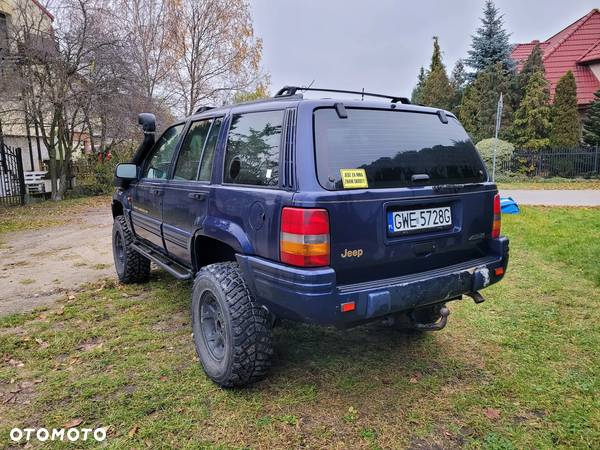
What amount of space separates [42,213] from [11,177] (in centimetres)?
311

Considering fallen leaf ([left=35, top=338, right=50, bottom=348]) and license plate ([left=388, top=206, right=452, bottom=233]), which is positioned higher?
license plate ([left=388, top=206, right=452, bottom=233])

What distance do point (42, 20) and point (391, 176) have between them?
14139 mm

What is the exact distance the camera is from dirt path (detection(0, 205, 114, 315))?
188 inches

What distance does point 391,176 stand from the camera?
8.30ft

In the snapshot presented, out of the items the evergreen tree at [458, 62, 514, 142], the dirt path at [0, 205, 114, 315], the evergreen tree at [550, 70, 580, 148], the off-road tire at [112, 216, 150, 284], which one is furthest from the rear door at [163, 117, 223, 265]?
the evergreen tree at [550, 70, 580, 148]

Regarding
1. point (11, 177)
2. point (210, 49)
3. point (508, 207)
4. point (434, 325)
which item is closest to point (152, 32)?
point (210, 49)

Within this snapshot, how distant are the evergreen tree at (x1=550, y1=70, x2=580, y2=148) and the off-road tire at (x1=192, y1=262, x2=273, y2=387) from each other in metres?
21.2

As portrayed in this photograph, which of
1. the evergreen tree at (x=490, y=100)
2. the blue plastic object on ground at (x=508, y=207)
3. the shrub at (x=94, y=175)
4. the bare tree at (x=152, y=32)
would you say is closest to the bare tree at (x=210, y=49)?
the bare tree at (x=152, y=32)

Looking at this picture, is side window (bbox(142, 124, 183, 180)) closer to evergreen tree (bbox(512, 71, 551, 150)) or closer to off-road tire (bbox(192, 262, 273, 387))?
off-road tire (bbox(192, 262, 273, 387))

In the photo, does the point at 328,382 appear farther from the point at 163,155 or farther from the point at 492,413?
the point at 163,155

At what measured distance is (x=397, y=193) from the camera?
8.08ft

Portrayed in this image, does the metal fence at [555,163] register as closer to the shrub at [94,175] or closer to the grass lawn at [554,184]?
the grass lawn at [554,184]

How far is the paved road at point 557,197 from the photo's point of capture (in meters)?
11.1

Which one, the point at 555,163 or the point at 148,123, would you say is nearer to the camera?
the point at 148,123
